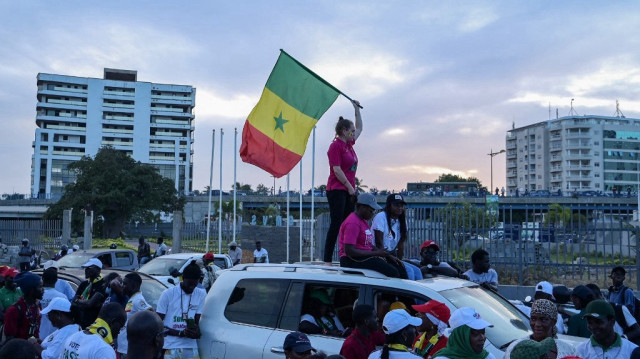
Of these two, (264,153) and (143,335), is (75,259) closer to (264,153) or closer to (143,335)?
(264,153)

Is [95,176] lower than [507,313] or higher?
higher

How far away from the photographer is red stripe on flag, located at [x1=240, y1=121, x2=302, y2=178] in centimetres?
1094

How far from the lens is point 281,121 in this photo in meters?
11.0

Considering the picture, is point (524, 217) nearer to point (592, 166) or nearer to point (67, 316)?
point (67, 316)

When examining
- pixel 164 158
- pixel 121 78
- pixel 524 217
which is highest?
pixel 121 78

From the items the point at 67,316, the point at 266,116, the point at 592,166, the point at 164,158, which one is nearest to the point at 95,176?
the point at 266,116

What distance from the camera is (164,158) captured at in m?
106

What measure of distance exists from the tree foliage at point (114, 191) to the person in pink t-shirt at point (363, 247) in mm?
45501

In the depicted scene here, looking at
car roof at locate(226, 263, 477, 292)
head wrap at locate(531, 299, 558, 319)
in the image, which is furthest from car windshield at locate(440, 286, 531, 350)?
head wrap at locate(531, 299, 558, 319)

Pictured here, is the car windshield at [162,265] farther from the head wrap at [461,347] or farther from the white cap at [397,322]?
the head wrap at [461,347]

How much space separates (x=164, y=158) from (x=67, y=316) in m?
104

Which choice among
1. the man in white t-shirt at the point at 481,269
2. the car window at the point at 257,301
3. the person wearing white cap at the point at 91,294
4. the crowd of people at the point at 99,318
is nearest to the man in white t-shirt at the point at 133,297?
the crowd of people at the point at 99,318

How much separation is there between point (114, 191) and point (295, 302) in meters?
46.3

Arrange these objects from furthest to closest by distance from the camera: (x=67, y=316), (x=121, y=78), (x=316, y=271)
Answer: (x=121, y=78) < (x=316, y=271) < (x=67, y=316)
